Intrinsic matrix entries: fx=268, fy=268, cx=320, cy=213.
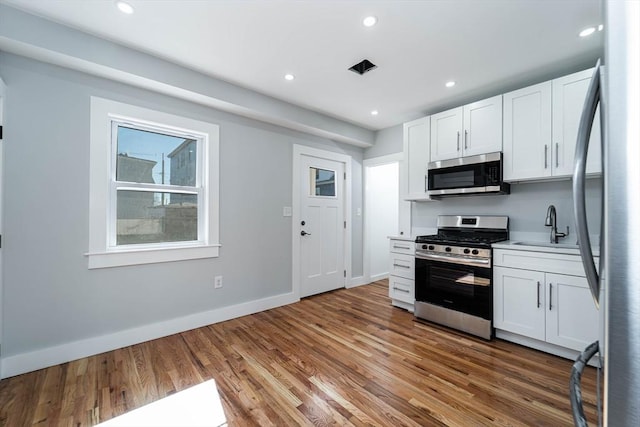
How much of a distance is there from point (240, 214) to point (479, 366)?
108 inches

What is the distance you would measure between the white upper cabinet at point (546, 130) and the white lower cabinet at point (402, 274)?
133 cm

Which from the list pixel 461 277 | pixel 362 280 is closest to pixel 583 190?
pixel 461 277

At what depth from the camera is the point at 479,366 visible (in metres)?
2.12

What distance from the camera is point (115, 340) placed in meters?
2.36

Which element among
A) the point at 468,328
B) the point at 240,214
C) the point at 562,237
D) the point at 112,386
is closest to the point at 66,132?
the point at 240,214

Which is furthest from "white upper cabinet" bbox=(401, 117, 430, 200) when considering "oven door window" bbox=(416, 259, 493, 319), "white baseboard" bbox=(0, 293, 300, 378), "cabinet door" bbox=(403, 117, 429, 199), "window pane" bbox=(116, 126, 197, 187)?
"window pane" bbox=(116, 126, 197, 187)

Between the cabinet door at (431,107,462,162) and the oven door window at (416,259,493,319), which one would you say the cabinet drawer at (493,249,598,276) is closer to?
the oven door window at (416,259,493,319)

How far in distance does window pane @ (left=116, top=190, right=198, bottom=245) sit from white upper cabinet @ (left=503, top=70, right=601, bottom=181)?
3.38 meters

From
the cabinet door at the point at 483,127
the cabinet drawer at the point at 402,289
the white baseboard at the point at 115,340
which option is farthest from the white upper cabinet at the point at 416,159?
the white baseboard at the point at 115,340

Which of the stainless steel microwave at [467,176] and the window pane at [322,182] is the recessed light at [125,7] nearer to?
the window pane at [322,182]

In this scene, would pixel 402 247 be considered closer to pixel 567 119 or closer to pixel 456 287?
pixel 456 287

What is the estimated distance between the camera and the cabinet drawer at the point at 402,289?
328 cm

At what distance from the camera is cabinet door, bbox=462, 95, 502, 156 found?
9.23ft

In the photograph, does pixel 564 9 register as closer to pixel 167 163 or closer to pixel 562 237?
pixel 562 237
